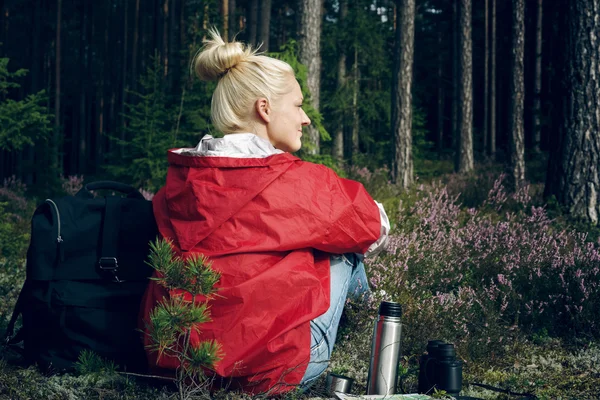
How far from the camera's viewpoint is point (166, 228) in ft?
9.75

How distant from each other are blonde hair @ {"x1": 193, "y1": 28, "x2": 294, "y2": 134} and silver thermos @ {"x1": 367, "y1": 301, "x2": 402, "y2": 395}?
1.28 metres

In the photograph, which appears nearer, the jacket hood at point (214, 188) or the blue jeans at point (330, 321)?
the jacket hood at point (214, 188)

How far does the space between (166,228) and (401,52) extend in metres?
12.3

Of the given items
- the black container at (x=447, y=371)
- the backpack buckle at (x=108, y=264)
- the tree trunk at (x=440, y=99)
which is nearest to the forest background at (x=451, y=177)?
the black container at (x=447, y=371)

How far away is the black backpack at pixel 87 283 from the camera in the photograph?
11.1 ft

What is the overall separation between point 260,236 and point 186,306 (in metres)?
0.46

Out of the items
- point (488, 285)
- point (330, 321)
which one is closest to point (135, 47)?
point (488, 285)

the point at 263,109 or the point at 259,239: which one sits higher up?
the point at 263,109

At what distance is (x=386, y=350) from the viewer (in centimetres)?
314

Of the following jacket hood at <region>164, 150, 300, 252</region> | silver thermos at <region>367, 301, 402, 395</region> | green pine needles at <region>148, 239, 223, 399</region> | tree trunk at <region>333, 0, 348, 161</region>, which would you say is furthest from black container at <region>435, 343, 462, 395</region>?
tree trunk at <region>333, 0, 348, 161</region>

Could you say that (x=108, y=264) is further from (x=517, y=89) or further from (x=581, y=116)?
(x=517, y=89)

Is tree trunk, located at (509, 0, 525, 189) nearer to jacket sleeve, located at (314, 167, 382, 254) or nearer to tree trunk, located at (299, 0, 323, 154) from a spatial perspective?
tree trunk, located at (299, 0, 323, 154)

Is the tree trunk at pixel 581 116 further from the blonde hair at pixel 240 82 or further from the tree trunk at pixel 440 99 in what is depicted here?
the tree trunk at pixel 440 99

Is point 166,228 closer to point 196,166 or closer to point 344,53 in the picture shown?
point 196,166
